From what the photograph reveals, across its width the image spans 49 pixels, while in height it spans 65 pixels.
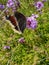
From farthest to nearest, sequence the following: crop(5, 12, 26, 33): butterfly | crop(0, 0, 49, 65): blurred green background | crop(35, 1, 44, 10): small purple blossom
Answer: crop(35, 1, 44, 10): small purple blossom < crop(0, 0, 49, 65): blurred green background < crop(5, 12, 26, 33): butterfly

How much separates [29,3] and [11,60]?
51.3 inches

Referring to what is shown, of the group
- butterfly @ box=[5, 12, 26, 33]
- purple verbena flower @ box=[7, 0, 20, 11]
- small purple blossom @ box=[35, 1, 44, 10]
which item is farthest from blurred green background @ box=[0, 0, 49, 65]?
butterfly @ box=[5, 12, 26, 33]

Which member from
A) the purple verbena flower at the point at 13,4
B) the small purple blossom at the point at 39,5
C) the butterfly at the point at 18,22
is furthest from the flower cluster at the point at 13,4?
the butterfly at the point at 18,22

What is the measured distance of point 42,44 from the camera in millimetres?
2904

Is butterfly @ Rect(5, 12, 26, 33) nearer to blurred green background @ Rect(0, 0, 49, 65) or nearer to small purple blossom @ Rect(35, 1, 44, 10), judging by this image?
blurred green background @ Rect(0, 0, 49, 65)

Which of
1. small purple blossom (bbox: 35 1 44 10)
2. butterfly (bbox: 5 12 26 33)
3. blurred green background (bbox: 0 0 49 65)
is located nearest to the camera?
butterfly (bbox: 5 12 26 33)

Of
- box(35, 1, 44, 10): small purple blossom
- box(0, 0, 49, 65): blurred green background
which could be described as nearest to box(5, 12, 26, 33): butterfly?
box(0, 0, 49, 65): blurred green background

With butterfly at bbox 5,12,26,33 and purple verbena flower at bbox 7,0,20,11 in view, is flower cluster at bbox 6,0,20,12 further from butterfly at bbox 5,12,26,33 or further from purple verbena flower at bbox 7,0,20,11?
butterfly at bbox 5,12,26,33

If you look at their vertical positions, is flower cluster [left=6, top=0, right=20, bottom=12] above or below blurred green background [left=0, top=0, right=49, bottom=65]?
above

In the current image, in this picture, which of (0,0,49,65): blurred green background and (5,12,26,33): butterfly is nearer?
(5,12,26,33): butterfly

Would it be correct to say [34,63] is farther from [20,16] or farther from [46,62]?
[20,16]

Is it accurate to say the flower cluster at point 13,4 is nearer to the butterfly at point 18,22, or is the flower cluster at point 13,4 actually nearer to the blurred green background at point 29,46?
→ the blurred green background at point 29,46

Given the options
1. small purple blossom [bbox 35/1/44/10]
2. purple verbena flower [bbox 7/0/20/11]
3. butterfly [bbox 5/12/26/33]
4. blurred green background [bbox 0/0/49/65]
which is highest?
butterfly [bbox 5/12/26/33]

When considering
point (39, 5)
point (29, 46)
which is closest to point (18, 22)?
point (29, 46)
